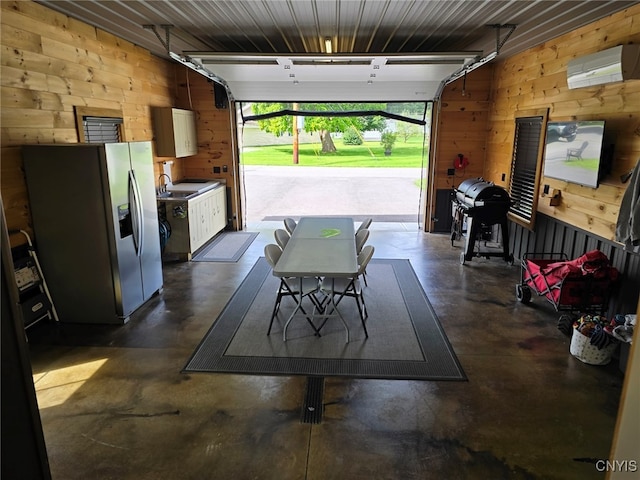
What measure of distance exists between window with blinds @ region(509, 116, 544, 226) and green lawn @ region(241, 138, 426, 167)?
403 inches

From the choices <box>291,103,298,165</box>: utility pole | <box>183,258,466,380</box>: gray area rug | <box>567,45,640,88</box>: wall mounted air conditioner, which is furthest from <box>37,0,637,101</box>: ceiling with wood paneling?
<box>291,103,298,165</box>: utility pole

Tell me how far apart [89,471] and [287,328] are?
2054mm

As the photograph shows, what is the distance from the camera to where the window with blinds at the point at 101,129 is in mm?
4805

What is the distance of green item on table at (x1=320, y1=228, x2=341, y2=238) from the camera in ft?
16.3

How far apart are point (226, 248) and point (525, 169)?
4.78m

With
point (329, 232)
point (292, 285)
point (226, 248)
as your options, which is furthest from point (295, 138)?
point (292, 285)

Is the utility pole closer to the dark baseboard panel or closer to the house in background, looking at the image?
the house in background

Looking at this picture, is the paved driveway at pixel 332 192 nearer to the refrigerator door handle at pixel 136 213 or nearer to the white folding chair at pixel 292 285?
the refrigerator door handle at pixel 136 213

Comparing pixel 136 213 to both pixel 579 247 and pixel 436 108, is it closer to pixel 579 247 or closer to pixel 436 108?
pixel 579 247

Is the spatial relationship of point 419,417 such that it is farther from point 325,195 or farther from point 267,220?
point 325,195

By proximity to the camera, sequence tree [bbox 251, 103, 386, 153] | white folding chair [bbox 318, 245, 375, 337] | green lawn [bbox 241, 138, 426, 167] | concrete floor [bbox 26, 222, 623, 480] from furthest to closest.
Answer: green lawn [bbox 241, 138, 426, 167], tree [bbox 251, 103, 386, 153], white folding chair [bbox 318, 245, 375, 337], concrete floor [bbox 26, 222, 623, 480]

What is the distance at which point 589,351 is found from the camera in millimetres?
3555

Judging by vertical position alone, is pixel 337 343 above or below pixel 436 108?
below

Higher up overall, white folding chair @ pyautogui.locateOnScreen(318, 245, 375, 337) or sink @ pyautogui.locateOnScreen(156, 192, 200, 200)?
sink @ pyautogui.locateOnScreen(156, 192, 200, 200)
